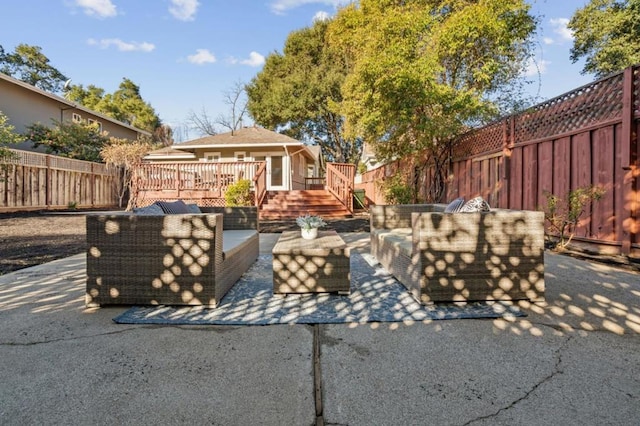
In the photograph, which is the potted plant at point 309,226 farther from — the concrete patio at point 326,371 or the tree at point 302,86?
the tree at point 302,86

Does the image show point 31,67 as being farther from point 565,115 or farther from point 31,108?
point 565,115

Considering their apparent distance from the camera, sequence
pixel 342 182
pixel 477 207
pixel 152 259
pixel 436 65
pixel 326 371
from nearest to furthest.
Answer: pixel 326 371 → pixel 152 259 → pixel 477 207 → pixel 436 65 → pixel 342 182

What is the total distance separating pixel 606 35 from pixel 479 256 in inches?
547

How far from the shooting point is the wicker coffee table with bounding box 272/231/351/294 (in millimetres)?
3125

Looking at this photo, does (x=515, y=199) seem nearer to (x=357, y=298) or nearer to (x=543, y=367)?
(x=357, y=298)

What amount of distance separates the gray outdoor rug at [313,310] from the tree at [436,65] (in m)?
5.25

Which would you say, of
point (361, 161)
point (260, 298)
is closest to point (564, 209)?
point (260, 298)

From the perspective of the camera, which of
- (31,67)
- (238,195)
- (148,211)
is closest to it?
(148,211)

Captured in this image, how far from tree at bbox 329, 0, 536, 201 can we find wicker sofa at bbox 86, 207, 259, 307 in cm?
578

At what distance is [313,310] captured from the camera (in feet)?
9.07

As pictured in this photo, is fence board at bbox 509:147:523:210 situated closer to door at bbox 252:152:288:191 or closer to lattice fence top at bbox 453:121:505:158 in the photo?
lattice fence top at bbox 453:121:505:158

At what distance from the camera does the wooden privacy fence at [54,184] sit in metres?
10.7

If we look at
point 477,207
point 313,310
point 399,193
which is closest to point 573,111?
point 477,207

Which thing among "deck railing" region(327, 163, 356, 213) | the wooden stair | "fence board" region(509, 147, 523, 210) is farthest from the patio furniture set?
"deck railing" region(327, 163, 356, 213)
